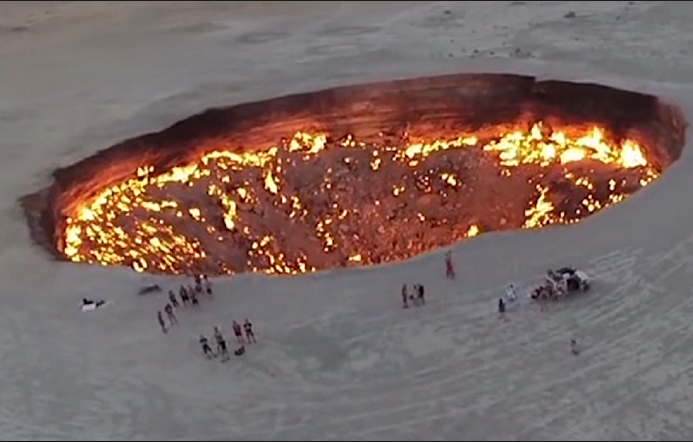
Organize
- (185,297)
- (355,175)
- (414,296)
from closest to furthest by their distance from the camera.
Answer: (414,296)
(185,297)
(355,175)

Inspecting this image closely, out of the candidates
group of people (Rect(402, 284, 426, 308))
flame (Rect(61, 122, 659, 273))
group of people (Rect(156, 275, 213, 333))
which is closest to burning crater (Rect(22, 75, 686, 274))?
flame (Rect(61, 122, 659, 273))

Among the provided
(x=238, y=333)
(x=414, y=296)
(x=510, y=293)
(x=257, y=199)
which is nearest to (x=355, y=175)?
(x=257, y=199)

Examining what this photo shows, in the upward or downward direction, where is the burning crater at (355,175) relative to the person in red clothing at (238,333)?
upward

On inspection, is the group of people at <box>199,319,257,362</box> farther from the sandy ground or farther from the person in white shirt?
the person in white shirt

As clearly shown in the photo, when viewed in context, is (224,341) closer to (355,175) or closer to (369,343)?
Result: (369,343)

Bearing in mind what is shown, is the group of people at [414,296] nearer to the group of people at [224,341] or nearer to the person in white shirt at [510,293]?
the person in white shirt at [510,293]

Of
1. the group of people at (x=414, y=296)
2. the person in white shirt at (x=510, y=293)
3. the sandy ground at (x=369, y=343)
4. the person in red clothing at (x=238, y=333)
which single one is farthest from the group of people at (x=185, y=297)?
the person in white shirt at (x=510, y=293)
